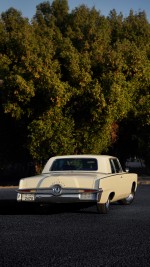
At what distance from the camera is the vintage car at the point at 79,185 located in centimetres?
1263

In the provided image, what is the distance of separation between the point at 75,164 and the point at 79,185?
70.2 inches

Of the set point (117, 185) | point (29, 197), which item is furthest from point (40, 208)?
point (117, 185)

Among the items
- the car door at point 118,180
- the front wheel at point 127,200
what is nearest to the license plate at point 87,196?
the car door at point 118,180

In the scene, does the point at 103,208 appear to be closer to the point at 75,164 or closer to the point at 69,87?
the point at 75,164

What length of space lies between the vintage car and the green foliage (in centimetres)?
1228

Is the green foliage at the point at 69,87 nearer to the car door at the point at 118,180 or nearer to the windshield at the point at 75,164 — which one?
the car door at the point at 118,180

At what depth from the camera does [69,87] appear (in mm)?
27594

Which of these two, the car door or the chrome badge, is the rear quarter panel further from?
the chrome badge

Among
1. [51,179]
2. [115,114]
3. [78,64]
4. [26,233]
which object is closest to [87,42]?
[78,64]

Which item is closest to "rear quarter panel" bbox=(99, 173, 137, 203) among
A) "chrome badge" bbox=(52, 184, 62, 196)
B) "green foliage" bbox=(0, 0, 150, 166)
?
"chrome badge" bbox=(52, 184, 62, 196)

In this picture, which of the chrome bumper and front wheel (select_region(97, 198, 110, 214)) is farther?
front wheel (select_region(97, 198, 110, 214))

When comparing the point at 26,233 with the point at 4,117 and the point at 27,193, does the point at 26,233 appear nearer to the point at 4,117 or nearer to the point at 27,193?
the point at 27,193

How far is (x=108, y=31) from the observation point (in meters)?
33.3

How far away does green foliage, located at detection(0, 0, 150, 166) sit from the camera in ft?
88.1
